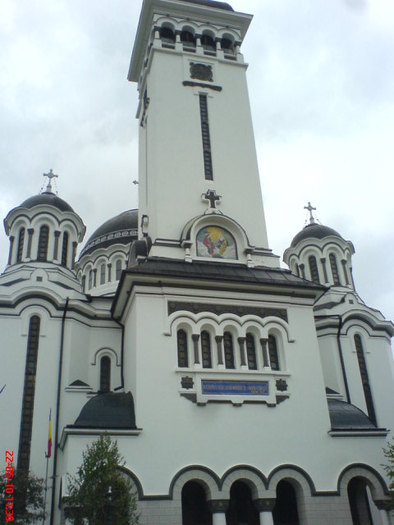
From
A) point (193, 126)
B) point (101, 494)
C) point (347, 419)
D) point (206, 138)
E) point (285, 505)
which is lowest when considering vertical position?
point (285, 505)

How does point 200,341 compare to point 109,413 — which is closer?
point 109,413

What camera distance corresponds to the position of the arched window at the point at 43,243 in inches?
908

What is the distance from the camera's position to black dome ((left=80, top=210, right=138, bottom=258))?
31.3m

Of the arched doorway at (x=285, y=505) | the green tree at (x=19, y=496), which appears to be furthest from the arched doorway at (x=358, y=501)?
the green tree at (x=19, y=496)

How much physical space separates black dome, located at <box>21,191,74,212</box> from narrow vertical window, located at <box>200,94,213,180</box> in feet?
20.5

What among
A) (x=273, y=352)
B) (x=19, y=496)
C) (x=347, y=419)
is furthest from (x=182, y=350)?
(x=19, y=496)

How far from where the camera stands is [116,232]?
3180 cm

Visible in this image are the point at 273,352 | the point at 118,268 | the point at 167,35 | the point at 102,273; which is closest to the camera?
the point at 273,352

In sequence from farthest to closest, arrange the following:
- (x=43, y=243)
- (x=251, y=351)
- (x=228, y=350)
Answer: (x=43, y=243), (x=251, y=351), (x=228, y=350)

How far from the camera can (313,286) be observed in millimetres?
19469

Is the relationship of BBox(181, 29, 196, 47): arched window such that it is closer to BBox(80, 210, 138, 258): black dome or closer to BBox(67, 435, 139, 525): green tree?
BBox(80, 210, 138, 258): black dome

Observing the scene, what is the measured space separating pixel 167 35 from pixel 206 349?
1515 cm

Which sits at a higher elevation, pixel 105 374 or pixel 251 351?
pixel 105 374

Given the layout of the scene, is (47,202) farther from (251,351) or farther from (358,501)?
(358,501)
